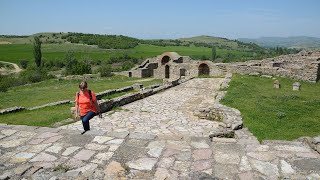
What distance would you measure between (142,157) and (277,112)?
6.66 meters

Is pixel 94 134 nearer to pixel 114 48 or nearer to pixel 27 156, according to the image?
pixel 27 156

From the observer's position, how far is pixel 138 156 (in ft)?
18.8

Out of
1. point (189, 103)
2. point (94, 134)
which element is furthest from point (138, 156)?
point (189, 103)

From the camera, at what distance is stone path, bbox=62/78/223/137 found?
9250 mm

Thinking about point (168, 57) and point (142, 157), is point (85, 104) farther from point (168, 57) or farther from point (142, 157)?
point (168, 57)

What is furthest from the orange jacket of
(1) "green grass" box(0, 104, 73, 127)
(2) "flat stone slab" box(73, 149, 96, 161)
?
(1) "green grass" box(0, 104, 73, 127)

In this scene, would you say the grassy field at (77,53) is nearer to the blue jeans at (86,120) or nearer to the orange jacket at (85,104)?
the orange jacket at (85,104)

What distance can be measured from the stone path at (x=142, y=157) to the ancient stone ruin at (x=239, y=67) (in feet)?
47.3

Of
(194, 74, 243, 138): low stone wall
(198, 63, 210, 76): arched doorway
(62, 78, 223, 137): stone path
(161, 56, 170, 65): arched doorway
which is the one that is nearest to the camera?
(194, 74, 243, 138): low stone wall

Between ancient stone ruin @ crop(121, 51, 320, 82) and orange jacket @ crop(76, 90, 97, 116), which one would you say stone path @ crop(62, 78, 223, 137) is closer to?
orange jacket @ crop(76, 90, 97, 116)

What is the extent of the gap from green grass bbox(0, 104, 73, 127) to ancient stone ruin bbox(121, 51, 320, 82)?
15604 millimetres

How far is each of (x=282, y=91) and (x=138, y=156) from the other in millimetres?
12419

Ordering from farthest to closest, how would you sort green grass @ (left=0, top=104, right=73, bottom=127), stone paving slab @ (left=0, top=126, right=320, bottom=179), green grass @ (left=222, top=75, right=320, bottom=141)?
1. green grass @ (left=0, top=104, right=73, bottom=127)
2. green grass @ (left=222, top=75, right=320, bottom=141)
3. stone paving slab @ (left=0, top=126, right=320, bottom=179)

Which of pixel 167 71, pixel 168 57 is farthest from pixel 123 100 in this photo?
pixel 168 57
